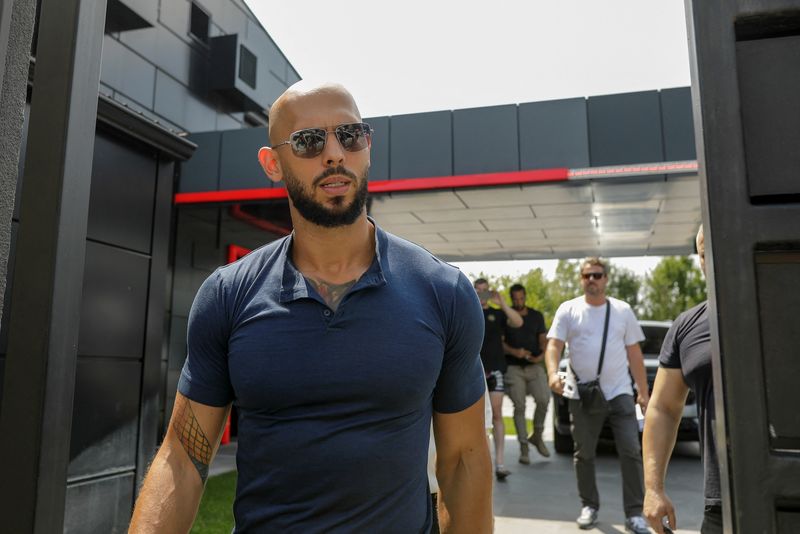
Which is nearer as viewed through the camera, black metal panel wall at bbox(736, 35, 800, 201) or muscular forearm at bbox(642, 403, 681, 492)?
black metal panel wall at bbox(736, 35, 800, 201)

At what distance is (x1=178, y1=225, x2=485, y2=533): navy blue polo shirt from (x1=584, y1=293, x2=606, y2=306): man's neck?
4298mm

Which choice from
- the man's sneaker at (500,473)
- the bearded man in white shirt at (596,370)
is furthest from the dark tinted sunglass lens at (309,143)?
the man's sneaker at (500,473)

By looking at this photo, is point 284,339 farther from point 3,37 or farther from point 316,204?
point 3,37

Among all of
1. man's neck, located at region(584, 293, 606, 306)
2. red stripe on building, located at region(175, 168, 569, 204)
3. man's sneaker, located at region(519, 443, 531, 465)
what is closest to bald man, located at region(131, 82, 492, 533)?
man's neck, located at region(584, 293, 606, 306)

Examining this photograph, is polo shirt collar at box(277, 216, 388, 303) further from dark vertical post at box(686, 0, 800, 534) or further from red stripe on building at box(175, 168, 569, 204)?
red stripe on building at box(175, 168, 569, 204)

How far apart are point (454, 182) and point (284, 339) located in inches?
325

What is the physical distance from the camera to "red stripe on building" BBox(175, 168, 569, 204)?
31.0ft

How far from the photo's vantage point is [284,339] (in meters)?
1.73

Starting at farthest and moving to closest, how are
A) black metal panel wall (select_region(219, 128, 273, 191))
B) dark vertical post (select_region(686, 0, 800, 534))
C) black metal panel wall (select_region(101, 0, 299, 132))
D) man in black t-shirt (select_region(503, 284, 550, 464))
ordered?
1. black metal panel wall (select_region(219, 128, 273, 191))
2. black metal panel wall (select_region(101, 0, 299, 132))
3. man in black t-shirt (select_region(503, 284, 550, 464))
4. dark vertical post (select_region(686, 0, 800, 534))

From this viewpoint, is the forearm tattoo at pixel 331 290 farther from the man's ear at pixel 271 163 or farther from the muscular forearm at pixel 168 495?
the muscular forearm at pixel 168 495

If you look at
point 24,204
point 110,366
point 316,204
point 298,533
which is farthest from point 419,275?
point 110,366

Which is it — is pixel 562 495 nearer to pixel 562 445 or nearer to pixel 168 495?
pixel 562 445

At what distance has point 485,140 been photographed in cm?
973

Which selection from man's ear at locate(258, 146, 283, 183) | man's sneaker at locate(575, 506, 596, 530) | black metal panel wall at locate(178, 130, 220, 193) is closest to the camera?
man's ear at locate(258, 146, 283, 183)
